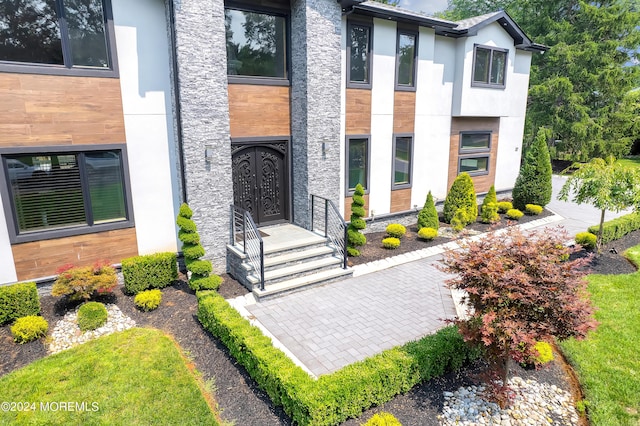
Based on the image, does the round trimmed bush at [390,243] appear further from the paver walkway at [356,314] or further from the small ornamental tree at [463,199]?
the small ornamental tree at [463,199]

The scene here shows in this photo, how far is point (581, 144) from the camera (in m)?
26.7

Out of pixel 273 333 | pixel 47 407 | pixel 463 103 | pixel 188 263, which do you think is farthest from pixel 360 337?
pixel 463 103

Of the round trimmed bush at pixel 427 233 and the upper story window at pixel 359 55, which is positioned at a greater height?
the upper story window at pixel 359 55

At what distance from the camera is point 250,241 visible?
9117 millimetres

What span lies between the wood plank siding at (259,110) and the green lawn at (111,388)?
562 cm

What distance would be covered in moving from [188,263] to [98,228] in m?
2.21

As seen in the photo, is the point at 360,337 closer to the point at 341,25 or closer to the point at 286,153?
the point at 286,153

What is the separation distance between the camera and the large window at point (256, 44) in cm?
958

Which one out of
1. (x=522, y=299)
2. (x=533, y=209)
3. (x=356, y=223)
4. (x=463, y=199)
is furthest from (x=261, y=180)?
(x=533, y=209)

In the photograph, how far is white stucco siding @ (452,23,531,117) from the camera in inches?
541

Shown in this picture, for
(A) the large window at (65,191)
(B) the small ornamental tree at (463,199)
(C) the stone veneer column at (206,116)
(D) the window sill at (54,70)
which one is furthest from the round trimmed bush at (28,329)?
(B) the small ornamental tree at (463,199)

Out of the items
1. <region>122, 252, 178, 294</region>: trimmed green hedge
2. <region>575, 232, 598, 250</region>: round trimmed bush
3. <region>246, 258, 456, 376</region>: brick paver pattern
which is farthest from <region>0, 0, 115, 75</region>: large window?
<region>575, 232, 598, 250</region>: round trimmed bush

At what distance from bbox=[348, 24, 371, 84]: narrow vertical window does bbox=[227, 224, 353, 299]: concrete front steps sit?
5.16m

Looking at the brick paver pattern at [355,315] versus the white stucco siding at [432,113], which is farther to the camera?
the white stucco siding at [432,113]
